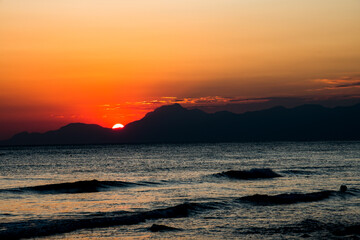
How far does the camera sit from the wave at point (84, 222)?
22.3 metres

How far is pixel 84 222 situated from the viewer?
24.4 m

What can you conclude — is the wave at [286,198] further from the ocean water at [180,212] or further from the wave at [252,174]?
the wave at [252,174]

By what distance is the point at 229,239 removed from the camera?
20500 mm

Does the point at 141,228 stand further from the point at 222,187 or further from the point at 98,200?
the point at 222,187

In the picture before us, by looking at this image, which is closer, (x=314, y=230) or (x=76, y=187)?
(x=314, y=230)

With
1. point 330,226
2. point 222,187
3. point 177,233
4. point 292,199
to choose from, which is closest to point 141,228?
point 177,233

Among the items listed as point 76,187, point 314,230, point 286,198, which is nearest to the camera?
point 314,230

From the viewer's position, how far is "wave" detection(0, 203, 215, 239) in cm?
2234

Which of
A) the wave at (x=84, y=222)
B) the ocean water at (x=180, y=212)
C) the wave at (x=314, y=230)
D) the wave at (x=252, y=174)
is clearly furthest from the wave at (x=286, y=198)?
the wave at (x=252, y=174)

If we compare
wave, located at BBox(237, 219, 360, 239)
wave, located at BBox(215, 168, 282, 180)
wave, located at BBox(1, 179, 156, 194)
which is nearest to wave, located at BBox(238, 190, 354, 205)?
wave, located at BBox(237, 219, 360, 239)

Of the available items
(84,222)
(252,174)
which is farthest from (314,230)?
(252,174)

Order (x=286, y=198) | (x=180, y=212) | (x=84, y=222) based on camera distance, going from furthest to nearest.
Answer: (x=286, y=198), (x=180, y=212), (x=84, y=222)

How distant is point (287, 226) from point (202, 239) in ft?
17.7

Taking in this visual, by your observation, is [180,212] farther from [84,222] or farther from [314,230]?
[314,230]
